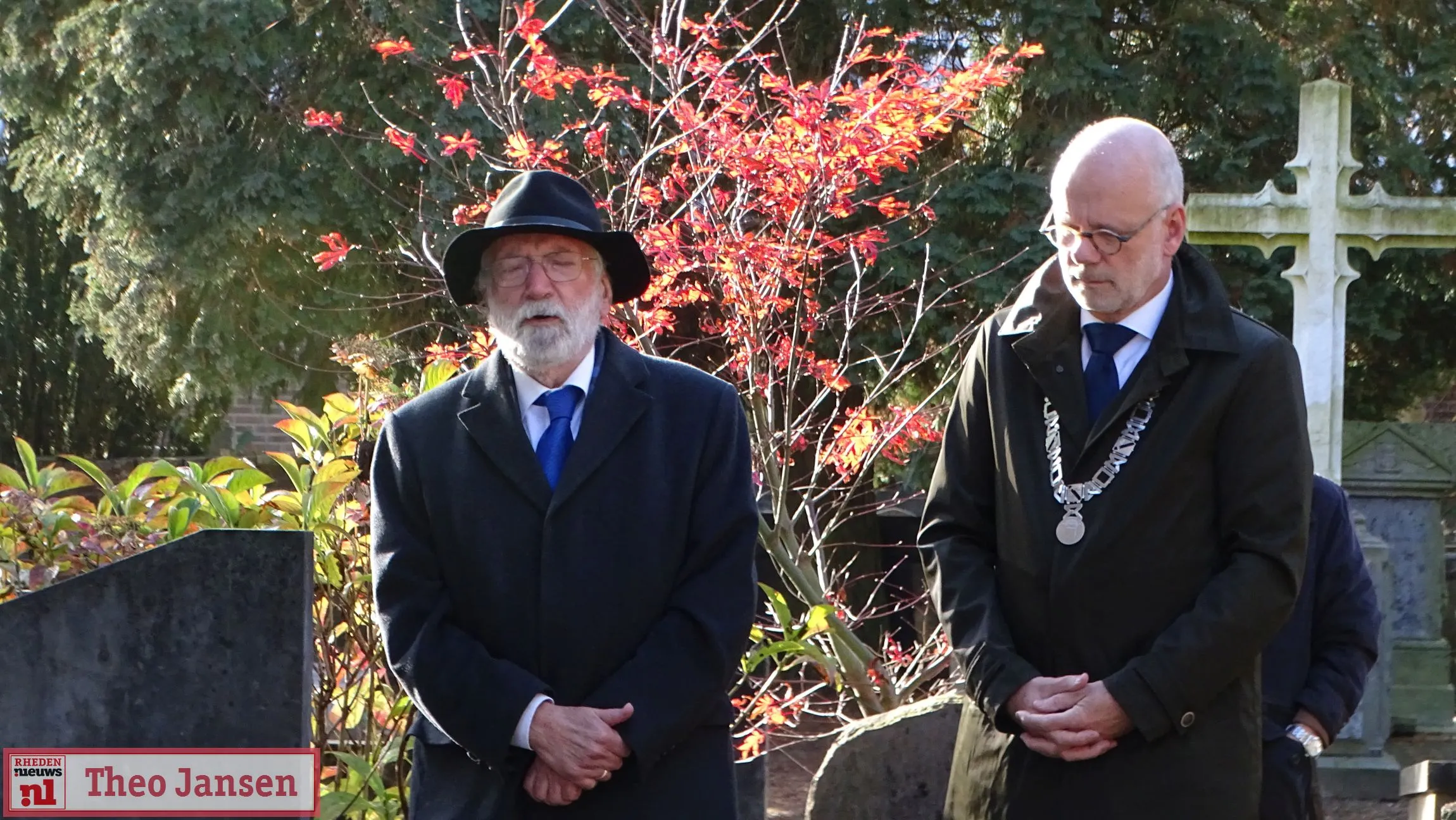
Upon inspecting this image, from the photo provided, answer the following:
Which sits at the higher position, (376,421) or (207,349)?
(207,349)

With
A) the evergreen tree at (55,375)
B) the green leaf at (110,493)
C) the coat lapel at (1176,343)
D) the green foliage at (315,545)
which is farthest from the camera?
the evergreen tree at (55,375)

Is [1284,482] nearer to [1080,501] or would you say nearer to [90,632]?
[1080,501]

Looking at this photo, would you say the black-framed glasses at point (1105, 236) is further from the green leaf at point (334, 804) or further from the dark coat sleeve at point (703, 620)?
the green leaf at point (334, 804)

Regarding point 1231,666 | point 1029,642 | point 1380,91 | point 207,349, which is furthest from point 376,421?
point 1380,91

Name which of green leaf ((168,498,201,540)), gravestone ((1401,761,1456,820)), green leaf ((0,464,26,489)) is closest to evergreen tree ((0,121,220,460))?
green leaf ((0,464,26,489))

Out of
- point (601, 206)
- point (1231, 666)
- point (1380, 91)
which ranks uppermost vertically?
point (1380, 91)

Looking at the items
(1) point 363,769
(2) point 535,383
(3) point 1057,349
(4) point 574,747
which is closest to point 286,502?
(1) point 363,769

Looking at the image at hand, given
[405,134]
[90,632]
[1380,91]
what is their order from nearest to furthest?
1. [90,632]
2. [405,134]
3. [1380,91]

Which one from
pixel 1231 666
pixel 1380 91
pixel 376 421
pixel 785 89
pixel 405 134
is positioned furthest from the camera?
pixel 1380 91

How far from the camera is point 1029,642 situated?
2.72m

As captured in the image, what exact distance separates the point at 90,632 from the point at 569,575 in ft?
3.56

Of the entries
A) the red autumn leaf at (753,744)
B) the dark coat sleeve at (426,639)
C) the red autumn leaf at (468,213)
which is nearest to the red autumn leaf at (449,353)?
the red autumn leaf at (468,213)

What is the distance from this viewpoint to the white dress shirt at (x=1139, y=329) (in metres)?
2.72

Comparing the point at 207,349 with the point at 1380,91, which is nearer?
the point at 1380,91
